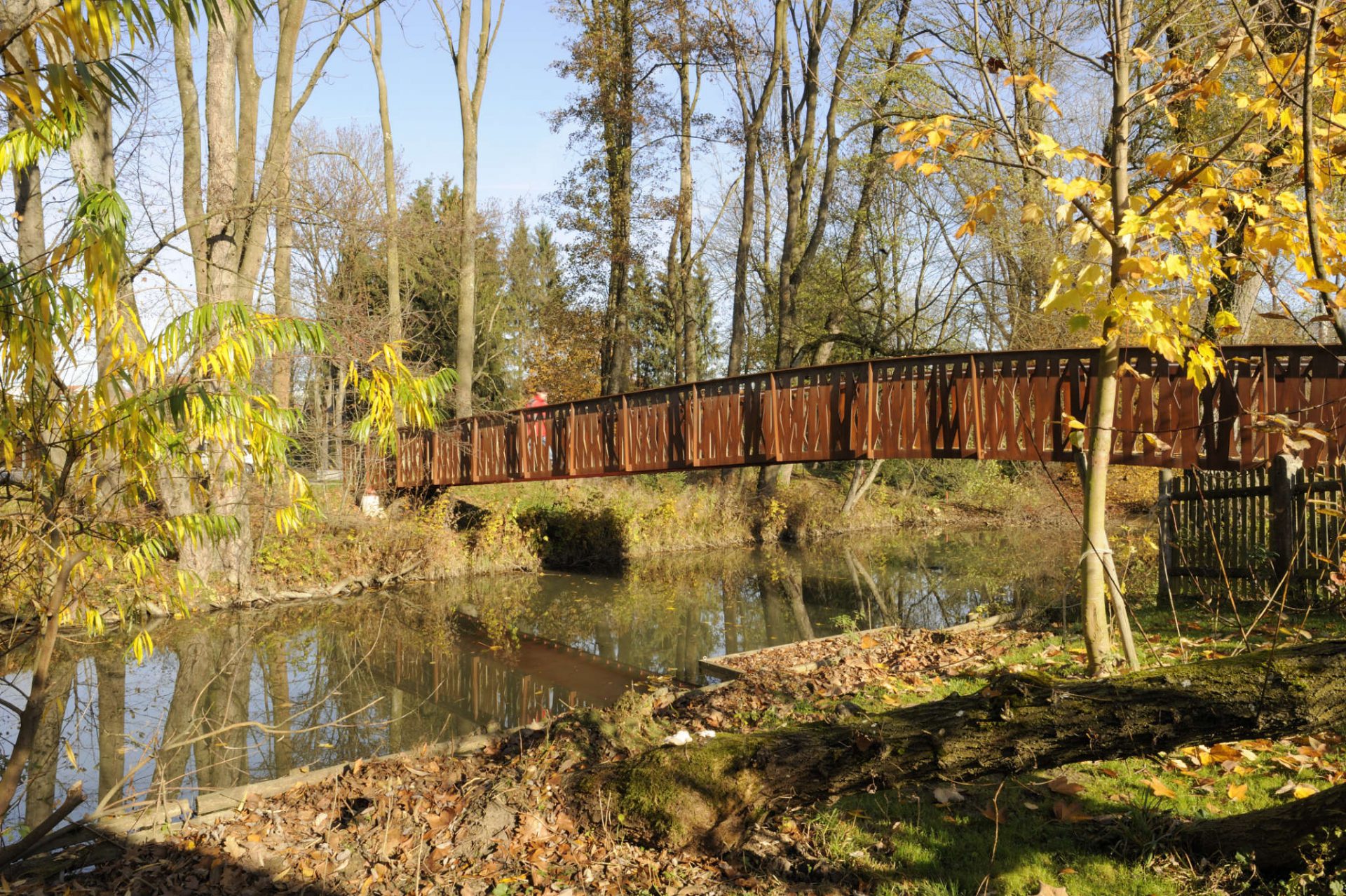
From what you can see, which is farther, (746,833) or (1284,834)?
(746,833)

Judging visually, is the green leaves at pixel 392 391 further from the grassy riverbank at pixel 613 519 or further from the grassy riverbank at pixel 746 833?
the grassy riverbank at pixel 613 519

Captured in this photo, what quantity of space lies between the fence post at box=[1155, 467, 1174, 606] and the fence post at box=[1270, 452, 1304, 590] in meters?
0.75

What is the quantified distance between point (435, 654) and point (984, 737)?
8.44 meters

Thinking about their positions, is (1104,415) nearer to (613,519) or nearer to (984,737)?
(984,737)

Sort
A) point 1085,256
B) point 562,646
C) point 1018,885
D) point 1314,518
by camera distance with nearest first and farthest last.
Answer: point 1018,885 < point 1085,256 < point 1314,518 < point 562,646

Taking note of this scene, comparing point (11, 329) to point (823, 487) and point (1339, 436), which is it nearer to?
point (1339, 436)

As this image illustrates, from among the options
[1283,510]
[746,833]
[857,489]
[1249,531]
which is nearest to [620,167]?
[857,489]

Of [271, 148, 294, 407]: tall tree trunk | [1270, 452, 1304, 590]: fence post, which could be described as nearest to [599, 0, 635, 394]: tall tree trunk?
[271, 148, 294, 407]: tall tree trunk

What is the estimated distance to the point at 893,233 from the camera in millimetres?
23781

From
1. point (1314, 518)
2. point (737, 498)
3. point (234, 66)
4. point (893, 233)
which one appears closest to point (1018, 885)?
point (1314, 518)

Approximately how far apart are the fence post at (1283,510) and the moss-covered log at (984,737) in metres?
4.82

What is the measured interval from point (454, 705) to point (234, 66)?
1032cm

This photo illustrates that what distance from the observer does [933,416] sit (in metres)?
10.2

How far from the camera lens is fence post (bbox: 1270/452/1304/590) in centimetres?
733
